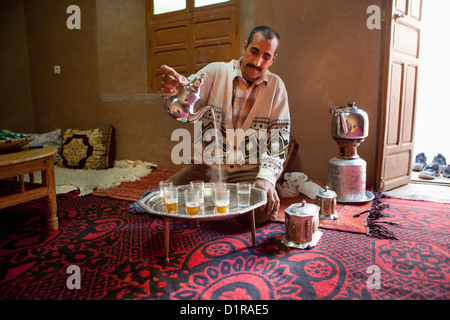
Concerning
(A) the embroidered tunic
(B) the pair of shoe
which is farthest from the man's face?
(B) the pair of shoe

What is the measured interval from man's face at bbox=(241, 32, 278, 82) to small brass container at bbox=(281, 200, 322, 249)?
3.08ft

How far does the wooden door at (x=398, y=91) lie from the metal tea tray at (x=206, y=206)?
6.24 ft

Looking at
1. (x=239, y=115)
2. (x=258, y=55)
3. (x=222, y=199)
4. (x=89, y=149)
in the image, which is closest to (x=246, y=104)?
(x=239, y=115)

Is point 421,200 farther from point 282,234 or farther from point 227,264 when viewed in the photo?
point 227,264

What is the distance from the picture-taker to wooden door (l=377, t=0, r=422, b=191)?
2750mm

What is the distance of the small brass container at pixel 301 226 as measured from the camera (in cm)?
166

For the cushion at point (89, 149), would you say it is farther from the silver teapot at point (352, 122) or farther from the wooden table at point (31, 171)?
the silver teapot at point (352, 122)

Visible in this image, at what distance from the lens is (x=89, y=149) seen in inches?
157

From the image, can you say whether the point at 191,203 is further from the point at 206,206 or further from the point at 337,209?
the point at 337,209

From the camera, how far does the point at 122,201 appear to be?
8.67 ft

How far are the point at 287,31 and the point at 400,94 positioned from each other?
4.46 feet

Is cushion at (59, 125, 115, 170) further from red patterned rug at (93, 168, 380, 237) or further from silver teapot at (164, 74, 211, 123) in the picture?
silver teapot at (164, 74, 211, 123)

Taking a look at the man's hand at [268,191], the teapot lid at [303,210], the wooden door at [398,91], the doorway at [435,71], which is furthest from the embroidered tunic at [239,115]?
the doorway at [435,71]
